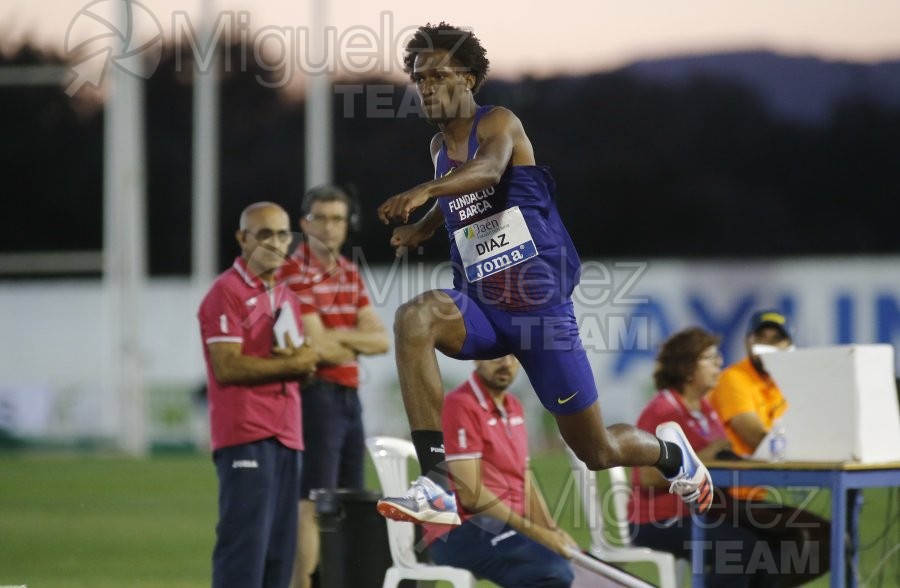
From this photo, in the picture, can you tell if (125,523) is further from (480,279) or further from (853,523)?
(480,279)

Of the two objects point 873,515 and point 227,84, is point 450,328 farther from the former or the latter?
point 227,84

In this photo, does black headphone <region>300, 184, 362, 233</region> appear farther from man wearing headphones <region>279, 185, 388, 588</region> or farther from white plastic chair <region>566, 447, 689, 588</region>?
white plastic chair <region>566, 447, 689, 588</region>

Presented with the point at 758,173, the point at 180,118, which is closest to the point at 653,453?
the point at 180,118

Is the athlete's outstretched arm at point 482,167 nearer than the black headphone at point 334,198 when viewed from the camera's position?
Yes

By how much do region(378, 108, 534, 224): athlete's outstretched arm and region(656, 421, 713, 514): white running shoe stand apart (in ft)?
5.14

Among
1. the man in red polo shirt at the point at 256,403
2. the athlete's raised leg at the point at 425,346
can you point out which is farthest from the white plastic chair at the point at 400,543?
the athlete's raised leg at the point at 425,346

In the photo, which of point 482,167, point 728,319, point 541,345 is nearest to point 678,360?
point 541,345

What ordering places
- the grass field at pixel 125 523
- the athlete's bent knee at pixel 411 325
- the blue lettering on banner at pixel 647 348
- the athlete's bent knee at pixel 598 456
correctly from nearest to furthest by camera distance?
the athlete's bent knee at pixel 411 325 < the athlete's bent knee at pixel 598 456 < the grass field at pixel 125 523 < the blue lettering on banner at pixel 647 348

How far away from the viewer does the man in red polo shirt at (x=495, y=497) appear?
6.75 metres

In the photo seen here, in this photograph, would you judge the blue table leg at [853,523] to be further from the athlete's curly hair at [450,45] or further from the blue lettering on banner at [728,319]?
the blue lettering on banner at [728,319]

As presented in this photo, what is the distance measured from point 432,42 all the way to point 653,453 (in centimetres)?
201

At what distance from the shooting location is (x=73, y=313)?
95.1ft

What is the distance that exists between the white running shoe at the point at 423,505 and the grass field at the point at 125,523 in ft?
12.1

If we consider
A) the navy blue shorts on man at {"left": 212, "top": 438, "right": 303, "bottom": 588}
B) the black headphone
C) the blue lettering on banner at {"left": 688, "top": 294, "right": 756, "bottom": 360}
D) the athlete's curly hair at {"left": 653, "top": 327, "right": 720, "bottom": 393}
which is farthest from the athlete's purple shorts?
the blue lettering on banner at {"left": 688, "top": 294, "right": 756, "bottom": 360}
